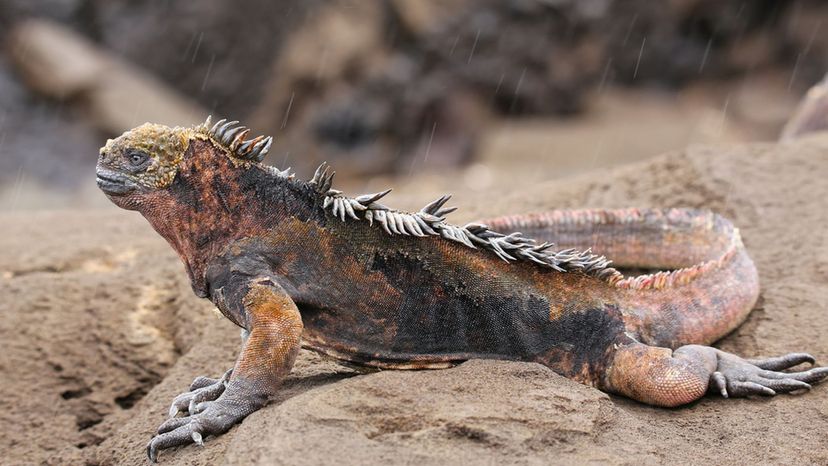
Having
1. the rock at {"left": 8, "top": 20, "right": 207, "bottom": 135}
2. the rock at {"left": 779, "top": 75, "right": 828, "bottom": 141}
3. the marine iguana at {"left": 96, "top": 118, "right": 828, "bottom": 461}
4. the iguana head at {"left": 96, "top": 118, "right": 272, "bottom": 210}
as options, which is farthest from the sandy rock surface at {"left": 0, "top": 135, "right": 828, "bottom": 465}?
the rock at {"left": 8, "top": 20, "right": 207, "bottom": 135}

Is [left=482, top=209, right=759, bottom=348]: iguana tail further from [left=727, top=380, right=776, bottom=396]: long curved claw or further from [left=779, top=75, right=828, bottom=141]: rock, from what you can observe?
[left=779, top=75, right=828, bottom=141]: rock

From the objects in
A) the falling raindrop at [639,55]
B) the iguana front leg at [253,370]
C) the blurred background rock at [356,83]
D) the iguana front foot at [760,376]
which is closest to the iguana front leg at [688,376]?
the iguana front foot at [760,376]

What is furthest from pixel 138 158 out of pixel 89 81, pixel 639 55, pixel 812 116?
pixel 639 55

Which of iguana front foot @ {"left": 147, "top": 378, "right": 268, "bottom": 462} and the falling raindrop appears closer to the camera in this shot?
iguana front foot @ {"left": 147, "top": 378, "right": 268, "bottom": 462}

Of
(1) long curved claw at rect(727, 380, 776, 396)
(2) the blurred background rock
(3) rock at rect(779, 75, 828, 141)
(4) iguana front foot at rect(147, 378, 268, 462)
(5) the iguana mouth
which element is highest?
(2) the blurred background rock

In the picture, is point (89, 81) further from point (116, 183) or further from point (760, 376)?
point (760, 376)

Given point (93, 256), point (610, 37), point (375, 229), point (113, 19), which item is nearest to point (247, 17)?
point (113, 19)

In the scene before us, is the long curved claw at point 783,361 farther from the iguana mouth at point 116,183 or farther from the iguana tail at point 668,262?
the iguana mouth at point 116,183
